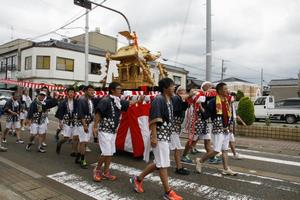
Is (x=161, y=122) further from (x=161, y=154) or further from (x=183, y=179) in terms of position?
(x=183, y=179)

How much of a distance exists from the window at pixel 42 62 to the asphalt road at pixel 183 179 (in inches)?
960

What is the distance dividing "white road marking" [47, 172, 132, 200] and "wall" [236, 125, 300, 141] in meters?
8.62

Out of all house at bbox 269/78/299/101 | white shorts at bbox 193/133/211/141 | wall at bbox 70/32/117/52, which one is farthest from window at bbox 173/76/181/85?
white shorts at bbox 193/133/211/141

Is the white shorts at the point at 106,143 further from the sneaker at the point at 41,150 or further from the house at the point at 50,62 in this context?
the house at the point at 50,62

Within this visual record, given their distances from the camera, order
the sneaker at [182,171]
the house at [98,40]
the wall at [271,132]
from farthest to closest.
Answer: the house at [98,40] < the wall at [271,132] < the sneaker at [182,171]

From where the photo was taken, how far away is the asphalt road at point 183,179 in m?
4.75

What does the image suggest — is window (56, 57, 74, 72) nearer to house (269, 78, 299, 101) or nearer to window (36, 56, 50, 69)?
window (36, 56, 50, 69)

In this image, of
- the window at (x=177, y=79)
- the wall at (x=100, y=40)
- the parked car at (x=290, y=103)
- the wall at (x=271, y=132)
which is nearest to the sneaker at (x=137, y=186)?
the wall at (x=271, y=132)

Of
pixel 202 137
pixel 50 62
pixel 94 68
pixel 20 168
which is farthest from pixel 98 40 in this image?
pixel 202 137

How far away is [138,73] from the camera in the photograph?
34.4 feet

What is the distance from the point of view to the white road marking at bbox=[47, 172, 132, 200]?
15.1 feet

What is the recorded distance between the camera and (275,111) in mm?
20953

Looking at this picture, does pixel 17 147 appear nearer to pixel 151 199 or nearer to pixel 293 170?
pixel 151 199

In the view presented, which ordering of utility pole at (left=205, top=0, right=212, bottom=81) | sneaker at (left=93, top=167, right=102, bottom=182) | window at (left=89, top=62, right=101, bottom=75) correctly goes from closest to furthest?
sneaker at (left=93, top=167, right=102, bottom=182) < utility pole at (left=205, top=0, right=212, bottom=81) < window at (left=89, top=62, right=101, bottom=75)
